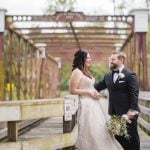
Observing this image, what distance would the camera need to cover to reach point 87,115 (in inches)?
340

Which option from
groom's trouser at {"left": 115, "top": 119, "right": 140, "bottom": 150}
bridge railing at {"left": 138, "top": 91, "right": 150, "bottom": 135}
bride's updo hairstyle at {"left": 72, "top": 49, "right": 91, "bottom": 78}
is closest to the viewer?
groom's trouser at {"left": 115, "top": 119, "right": 140, "bottom": 150}

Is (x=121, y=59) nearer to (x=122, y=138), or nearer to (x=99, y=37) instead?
(x=122, y=138)

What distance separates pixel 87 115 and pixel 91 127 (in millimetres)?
169

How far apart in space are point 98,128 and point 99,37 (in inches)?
739

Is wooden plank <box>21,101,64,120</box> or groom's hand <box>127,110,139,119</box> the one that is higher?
wooden plank <box>21,101,64,120</box>

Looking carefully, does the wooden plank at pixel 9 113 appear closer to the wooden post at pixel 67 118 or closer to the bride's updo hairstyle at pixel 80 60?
the wooden post at pixel 67 118

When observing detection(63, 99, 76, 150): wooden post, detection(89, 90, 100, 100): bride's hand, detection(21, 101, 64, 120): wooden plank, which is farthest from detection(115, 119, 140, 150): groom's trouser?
detection(21, 101, 64, 120): wooden plank

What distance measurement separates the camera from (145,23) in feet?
66.2

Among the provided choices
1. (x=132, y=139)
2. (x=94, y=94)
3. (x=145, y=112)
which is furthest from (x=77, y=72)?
(x=145, y=112)

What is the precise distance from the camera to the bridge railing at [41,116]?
6.53m

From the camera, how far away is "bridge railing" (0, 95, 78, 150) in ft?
21.4

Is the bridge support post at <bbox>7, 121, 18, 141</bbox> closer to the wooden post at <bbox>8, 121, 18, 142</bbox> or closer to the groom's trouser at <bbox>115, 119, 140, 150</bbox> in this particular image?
the wooden post at <bbox>8, 121, 18, 142</bbox>

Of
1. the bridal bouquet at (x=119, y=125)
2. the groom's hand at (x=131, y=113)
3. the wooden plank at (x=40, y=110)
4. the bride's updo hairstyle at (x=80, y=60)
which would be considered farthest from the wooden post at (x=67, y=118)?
the bride's updo hairstyle at (x=80, y=60)

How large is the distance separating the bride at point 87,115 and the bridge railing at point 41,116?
0.24m
